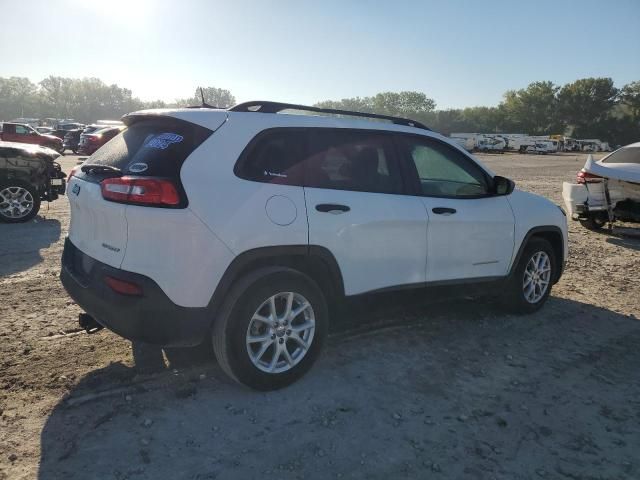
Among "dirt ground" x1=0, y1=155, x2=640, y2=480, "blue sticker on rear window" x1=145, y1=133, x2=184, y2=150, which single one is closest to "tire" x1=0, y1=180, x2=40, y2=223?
"dirt ground" x1=0, y1=155, x2=640, y2=480

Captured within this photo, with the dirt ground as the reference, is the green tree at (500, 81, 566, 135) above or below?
above

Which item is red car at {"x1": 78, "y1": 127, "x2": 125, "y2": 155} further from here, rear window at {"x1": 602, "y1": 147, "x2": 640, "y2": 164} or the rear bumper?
the rear bumper

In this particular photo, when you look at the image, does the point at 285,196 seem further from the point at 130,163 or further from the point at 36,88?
the point at 36,88

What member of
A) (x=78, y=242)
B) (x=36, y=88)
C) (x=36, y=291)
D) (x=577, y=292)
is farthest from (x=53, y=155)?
(x=36, y=88)

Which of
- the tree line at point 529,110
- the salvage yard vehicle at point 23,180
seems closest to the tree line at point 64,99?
the tree line at point 529,110

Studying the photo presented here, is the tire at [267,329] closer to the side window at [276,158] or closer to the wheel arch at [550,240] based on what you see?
the side window at [276,158]

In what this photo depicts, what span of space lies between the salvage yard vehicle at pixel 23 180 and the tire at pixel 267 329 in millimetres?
7245

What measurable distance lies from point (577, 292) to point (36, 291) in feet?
19.1

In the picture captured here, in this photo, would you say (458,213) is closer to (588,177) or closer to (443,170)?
(443,170)

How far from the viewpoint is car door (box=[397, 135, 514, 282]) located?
4.07 metres

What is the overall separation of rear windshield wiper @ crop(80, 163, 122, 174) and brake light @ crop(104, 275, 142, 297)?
2.25 ft

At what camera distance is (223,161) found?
122 inches

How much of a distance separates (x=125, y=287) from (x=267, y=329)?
909 mm

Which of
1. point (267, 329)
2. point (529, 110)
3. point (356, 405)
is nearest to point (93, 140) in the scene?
point (267, 329)
